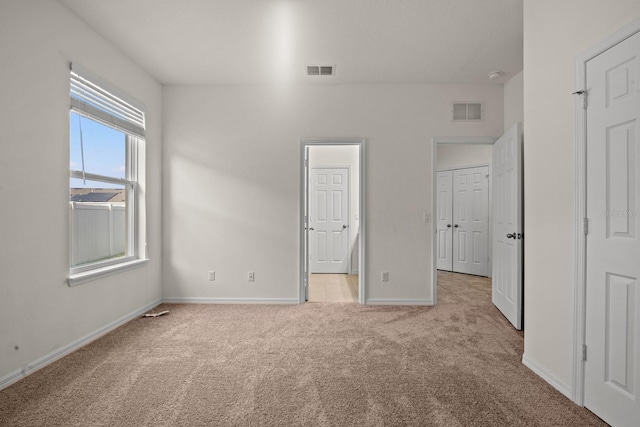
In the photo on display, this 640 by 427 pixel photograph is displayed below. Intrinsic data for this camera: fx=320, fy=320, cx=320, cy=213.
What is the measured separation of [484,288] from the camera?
477 cm

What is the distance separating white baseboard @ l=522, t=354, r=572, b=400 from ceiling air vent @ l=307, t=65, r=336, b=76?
125 inches

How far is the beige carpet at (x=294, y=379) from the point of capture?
5.73 ft

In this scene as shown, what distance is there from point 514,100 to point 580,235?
2.33 m

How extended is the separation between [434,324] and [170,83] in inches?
160

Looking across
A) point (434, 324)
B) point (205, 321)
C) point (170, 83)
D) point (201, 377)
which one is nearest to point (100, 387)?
point (201, 377)

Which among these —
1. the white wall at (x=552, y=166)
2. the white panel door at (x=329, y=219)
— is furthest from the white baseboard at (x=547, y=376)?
the white panel door at (x=329, y=219)

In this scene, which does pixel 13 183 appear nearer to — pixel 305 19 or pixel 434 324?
pixel 305 19

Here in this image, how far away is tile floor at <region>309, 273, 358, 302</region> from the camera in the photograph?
420 centimetres

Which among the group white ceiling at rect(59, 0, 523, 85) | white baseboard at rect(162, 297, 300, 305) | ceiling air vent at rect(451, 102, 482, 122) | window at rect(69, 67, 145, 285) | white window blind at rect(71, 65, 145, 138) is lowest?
white baseboard at rect(162, 297, 300, 305)

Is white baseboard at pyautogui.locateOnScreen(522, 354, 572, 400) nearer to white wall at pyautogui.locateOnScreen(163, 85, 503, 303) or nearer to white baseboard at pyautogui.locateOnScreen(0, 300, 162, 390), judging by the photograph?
white wall at pyautogui.locateOnScreen(163, 85, 503, 303)

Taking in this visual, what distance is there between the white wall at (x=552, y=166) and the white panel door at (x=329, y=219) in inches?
151

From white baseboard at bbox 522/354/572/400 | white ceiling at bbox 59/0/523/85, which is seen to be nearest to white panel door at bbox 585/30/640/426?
white baseboard at bbox 522/354/572/400

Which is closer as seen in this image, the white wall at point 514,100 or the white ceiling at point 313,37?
the white ceiling at point 313,37

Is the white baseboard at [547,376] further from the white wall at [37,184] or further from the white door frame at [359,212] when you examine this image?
the white wall at [37,184]
